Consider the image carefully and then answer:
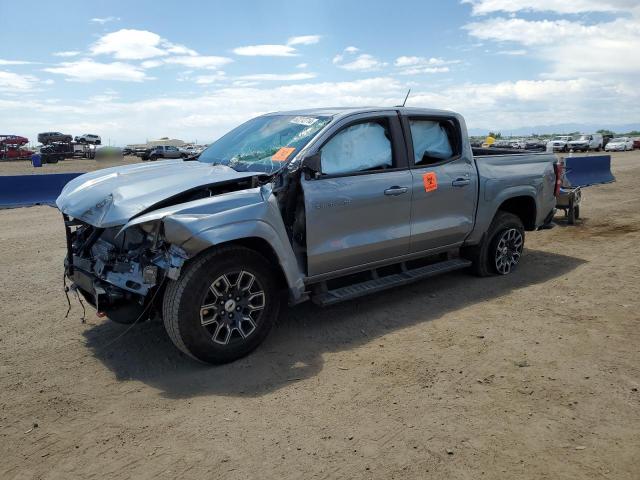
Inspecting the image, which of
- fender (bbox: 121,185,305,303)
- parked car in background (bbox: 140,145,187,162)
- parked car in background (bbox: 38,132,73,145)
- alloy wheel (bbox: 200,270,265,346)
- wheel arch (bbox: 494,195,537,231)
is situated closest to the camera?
fender (bbox: 121,185,305,303)

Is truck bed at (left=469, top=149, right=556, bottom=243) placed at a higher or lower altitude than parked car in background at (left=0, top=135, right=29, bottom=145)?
lower

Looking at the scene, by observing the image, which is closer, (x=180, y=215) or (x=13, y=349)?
(x=180, y=215)

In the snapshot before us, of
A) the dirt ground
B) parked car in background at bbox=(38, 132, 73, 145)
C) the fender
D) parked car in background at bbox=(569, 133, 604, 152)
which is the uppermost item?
parked car in background at bbox=(38, 132, 73, 145)

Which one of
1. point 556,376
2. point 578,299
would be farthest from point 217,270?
point 578,299

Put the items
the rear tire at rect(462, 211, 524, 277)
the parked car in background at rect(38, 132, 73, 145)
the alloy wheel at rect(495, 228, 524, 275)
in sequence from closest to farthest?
1. the rear tire at rect(462, 211, 524, 277)
2. the alloy wheel at rect(495, 228, 524, 275)
3. the parked car in background at rect(38, 132, 73, 145)

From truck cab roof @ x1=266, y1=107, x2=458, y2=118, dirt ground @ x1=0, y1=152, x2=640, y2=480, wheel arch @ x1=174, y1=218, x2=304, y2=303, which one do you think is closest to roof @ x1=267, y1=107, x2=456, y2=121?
truck cab roof @ x1=266, y1=107, x2=458, y2=118

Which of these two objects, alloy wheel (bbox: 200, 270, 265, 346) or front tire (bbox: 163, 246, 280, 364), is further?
alloy wheel (bbox: 200, 270, 265, 346)

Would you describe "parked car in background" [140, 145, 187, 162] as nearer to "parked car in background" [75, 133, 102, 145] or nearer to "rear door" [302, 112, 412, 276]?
"parked car in background" [75, 133, 102, 145]

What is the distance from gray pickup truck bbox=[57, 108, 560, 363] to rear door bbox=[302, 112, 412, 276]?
0.04 ft

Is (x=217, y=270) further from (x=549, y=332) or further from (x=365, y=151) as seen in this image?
(x=549, y=332)

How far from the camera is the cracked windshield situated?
186 inches

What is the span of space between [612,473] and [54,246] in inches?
306

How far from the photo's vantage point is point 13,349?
448 cm

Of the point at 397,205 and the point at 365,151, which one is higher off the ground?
the point at 365,151
